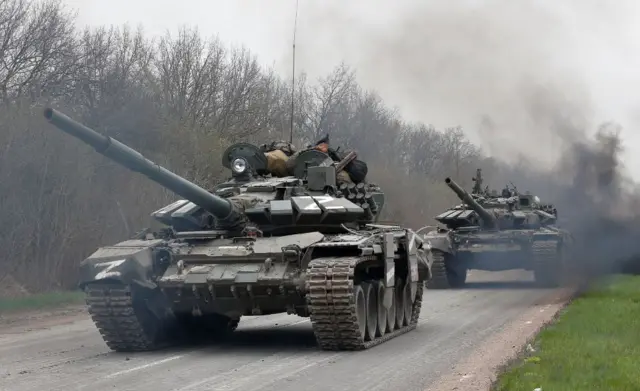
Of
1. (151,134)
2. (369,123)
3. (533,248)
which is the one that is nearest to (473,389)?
(533,248)

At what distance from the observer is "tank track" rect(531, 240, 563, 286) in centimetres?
2692

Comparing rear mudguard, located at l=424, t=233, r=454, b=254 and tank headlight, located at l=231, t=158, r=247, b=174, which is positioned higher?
tank headlight, located at l=231, t=158, r=247, b=174

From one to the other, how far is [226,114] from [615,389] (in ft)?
90.0

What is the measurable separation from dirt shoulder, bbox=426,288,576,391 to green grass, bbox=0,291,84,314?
9617mm

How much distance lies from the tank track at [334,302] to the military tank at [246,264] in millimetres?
14

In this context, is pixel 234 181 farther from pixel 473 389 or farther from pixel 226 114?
pixel 226 114

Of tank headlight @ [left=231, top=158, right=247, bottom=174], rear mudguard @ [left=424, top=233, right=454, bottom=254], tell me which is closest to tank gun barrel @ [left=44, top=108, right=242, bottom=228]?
tank headlight @ [left=231, top=158, right=247, bottom=174]

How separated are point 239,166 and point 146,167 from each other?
9.97 feet

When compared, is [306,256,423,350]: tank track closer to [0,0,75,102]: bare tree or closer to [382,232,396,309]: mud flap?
[382,232,396,309]: mud flap

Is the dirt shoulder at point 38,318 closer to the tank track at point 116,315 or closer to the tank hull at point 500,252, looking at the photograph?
the tank track at point 116,315

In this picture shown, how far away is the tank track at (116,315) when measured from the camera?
44.4 ft

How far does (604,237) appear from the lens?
104 ft

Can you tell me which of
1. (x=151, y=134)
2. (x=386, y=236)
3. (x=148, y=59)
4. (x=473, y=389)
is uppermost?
(x=148, y=59)

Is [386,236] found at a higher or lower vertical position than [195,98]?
lower
